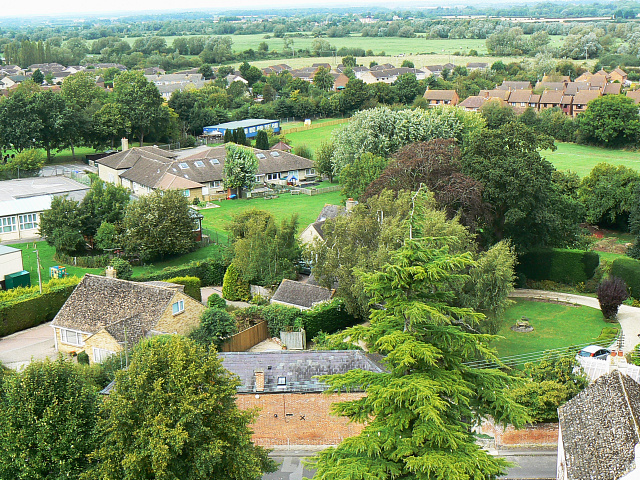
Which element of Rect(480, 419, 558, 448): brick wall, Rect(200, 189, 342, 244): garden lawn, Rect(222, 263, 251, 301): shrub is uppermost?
Rect(480, 419, 558, 448): brick wall

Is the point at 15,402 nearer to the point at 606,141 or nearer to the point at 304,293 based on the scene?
the point at 304,293

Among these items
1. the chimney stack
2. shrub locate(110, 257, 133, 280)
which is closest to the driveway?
shrub locate(110, 257, 133, 280)

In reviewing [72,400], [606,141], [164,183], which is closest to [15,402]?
[72,400]

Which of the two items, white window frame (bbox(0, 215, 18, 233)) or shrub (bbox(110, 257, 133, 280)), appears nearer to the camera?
shrub (bbox(110, 257, 133, 280))

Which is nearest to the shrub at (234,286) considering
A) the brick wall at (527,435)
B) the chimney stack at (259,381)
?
the chimney stack at (259,381)

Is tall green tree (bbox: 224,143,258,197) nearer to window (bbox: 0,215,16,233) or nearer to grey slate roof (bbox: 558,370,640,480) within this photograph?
window (bbox: 0,215,16,233)

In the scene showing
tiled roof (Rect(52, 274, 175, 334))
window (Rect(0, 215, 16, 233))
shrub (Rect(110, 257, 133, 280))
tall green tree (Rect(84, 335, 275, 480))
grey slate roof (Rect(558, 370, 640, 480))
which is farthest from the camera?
window (Rect(0, 215, 16, 233))
